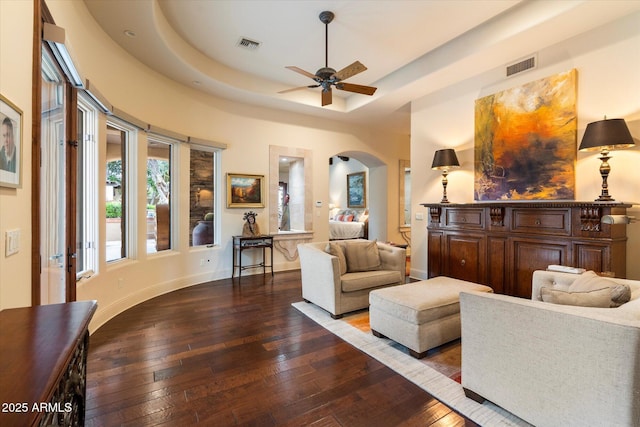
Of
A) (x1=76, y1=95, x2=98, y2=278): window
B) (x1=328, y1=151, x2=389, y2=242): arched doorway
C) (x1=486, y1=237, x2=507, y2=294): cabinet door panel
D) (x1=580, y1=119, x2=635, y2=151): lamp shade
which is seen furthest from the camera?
(x1=328, y1=151, x2=389, y2=242): arched doorway

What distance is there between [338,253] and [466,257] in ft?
5.78

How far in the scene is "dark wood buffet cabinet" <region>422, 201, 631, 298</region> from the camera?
285 centimetres

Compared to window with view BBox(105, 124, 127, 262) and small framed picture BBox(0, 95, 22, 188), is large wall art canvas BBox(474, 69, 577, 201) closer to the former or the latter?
small framed picture BBox(0, 95, 22, 188)

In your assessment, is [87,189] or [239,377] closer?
[239,377]

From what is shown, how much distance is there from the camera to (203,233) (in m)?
5.14

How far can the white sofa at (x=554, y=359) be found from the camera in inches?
52.1

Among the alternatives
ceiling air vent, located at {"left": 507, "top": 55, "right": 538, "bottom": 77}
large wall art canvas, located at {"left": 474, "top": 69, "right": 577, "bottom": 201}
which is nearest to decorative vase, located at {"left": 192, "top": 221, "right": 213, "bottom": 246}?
large wall art canvas, located at {"left": 474, "top": 69, "right": 577, "bottom": 201}

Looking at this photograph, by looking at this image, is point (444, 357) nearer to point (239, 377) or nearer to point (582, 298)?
point (582, 298)

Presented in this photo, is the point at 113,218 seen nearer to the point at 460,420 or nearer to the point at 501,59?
the point at 460,420

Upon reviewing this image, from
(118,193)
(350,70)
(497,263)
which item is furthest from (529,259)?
(118,193)

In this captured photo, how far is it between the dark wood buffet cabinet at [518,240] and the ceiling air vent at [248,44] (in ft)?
10.9

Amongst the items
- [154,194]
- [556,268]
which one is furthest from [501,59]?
[154,194]

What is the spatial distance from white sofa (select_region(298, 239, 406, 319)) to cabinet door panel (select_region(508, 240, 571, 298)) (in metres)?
1.27

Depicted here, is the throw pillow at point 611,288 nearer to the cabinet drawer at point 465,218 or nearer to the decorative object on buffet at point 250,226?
the cabinet drawer at point 465,218
